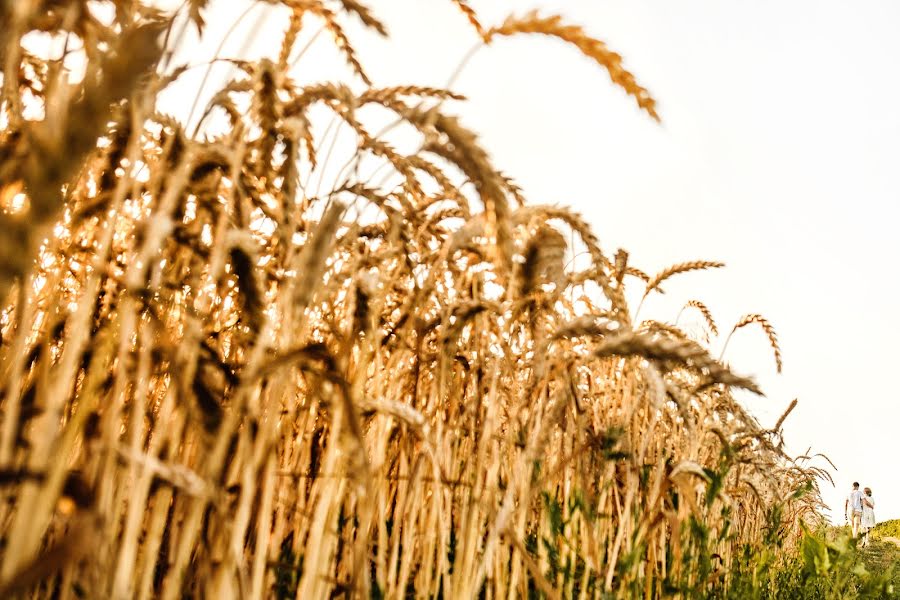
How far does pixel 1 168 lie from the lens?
827mm

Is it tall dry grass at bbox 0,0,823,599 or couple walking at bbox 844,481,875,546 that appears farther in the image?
couple walking at bbox 844,481,875,546

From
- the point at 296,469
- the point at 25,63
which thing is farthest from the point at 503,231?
the point at 25,63

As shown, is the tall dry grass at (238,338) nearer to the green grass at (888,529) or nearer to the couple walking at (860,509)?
the couple walking at (860,509)

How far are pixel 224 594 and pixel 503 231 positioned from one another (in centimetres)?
67

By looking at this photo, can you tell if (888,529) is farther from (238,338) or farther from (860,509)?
(238,338)

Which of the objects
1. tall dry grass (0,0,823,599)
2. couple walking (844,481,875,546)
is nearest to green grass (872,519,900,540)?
couple walking (844,481,875,546)

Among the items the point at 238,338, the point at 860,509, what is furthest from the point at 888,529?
the point at 238,338

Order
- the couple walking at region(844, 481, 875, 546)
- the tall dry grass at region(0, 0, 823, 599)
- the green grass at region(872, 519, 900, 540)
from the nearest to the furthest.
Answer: the tall dry grass at region(0, 0, 823, 599) < the couple walking at region(844, 481, 875, 546) < the green grass at region(872, 519, 900, 540)

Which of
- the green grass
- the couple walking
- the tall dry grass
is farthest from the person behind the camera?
the green grass

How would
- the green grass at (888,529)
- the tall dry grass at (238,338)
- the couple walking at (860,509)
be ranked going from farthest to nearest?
the green grass at (888,529), the couple walking at (860,509), the tall dry grass at (238,338)

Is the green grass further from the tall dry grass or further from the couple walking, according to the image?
the tall dry grass

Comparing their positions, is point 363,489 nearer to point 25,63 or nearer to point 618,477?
point 25,63

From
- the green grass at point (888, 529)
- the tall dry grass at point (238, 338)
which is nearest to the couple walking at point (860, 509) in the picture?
the green grass at point (888, 529)

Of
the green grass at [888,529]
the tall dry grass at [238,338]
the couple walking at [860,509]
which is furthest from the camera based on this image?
the green grass at [888,529]
